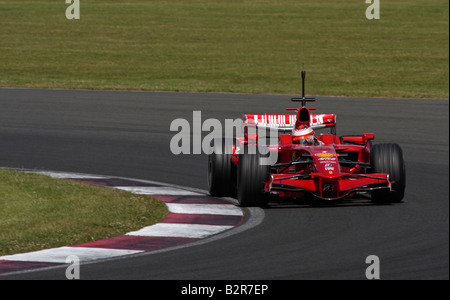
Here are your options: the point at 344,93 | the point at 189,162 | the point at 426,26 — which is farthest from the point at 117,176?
the point at 426,26

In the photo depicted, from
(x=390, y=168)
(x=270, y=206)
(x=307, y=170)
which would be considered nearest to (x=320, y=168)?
(x=307, y=170)

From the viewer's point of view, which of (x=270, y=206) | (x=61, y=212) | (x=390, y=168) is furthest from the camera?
(x=390, y=168)

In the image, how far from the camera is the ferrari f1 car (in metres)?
11.8

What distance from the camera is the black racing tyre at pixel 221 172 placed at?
12844 millimetres

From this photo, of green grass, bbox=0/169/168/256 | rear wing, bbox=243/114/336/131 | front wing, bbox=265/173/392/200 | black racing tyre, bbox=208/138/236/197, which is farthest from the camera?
rear wing, bbox=243/114/336/131

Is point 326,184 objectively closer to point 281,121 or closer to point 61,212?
point 281,121

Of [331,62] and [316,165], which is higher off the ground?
[331,62]

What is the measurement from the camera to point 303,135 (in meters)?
12.9

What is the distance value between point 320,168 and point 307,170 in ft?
1.54

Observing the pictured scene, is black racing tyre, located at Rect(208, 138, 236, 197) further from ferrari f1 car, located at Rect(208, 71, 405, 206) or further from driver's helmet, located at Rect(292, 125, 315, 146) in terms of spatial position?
driver's helmet, located at Rect(292, 125, 315, 146)

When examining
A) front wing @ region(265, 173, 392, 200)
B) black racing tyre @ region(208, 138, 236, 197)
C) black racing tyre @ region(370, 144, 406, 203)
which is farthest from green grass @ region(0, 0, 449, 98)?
front wing @ region(265, 173, 392, 200)

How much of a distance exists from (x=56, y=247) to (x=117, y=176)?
5.11 m

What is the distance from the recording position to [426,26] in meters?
42.9

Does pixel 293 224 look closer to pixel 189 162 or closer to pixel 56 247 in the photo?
pixel 56 247
